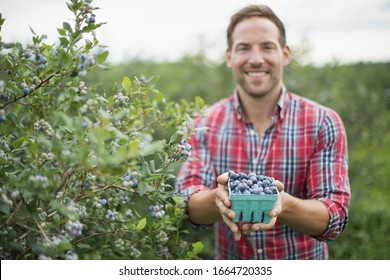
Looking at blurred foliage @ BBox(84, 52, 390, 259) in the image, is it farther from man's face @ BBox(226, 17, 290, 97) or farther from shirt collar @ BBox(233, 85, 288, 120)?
man's face @ BBox(226, 17, 290, 97)

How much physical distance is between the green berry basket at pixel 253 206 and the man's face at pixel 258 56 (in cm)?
92

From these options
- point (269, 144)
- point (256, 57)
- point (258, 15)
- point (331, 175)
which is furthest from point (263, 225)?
point (258, 15)

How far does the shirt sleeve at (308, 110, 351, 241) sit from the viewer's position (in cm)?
192

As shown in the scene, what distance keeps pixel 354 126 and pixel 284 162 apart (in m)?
1.93

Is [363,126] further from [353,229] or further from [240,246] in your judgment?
[240,246]

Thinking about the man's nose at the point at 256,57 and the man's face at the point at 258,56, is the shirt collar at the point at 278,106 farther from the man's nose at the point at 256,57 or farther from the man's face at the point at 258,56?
the man's nose at the point at 256,57

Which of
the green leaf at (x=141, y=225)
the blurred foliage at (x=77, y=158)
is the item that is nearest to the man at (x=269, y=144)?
the blurred foliage at (x=77, y=158)

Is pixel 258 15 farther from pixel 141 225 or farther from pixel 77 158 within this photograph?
pixel 77 158

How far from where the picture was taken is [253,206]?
1.40m

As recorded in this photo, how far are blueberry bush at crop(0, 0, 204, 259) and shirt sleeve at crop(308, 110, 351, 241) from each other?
0.70 metres

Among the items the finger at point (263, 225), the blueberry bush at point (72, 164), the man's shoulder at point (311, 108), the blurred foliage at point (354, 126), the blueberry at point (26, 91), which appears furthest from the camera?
the blurred foliage at point (354, 126)

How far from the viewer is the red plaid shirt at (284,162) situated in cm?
201
